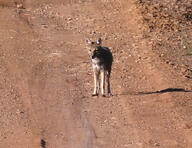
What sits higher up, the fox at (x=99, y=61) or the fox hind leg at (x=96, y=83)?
the fox at (x=99, y=61)

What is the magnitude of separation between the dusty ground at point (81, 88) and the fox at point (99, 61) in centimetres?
32

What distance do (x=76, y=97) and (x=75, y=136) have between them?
2.50 m

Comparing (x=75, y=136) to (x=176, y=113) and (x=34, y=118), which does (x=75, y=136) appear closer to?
(x=34, y=118)

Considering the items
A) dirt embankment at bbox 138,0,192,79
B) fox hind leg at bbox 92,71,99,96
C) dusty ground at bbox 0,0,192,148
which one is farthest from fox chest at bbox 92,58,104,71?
dirt embankment at bbox 138,0,192,79

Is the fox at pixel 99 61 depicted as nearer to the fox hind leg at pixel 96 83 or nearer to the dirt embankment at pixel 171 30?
the fox hind leg at pixel 96 83

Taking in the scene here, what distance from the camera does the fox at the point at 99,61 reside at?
1421 cm

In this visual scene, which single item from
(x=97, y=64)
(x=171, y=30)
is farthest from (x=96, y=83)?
(x=171, y=30)

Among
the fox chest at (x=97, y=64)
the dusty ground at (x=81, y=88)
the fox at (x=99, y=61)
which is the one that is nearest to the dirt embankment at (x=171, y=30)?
the dusty ground at (x=81, y=88)

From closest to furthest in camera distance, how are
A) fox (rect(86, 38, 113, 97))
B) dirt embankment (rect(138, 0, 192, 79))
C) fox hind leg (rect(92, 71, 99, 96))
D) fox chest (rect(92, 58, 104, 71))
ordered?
fox (rect(86, 38, 113, 97)), fox chest (rect(92, 58, 104, 71)), fox hind leg (rect(92, 71, 99, 96)), dirt embankment (rect(138, 0, 192, 79))

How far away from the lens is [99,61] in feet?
47.4

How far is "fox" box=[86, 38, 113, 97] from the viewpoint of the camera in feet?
46.6

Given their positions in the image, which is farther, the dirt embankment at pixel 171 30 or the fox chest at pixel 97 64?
the dirt embankment at pixel 171 30

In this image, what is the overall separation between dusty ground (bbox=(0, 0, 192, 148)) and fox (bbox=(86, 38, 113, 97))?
32 centimetres

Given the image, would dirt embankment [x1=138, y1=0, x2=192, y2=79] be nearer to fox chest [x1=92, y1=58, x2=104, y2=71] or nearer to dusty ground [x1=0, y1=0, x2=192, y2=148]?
dusty ground [x1=0, y1=0, x2=192, y2=148]
